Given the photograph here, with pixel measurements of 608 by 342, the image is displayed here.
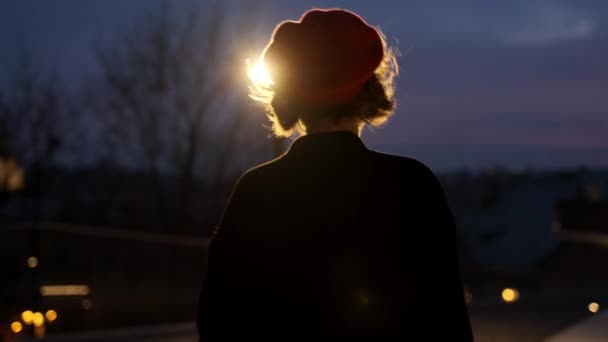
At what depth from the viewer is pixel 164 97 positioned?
21.1 m

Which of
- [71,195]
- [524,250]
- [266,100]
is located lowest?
[524,250]

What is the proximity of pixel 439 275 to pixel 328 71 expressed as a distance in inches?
17.3

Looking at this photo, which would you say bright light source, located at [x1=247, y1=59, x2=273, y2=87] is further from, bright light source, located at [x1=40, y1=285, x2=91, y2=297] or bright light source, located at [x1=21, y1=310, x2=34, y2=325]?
bright light source, located at [x1=40, y1=285, x2=91, y2=297]

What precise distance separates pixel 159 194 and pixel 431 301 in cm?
2001

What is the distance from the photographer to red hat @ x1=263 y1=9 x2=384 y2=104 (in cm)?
200

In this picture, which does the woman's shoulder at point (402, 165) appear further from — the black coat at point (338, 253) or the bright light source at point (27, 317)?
the bright light source at point (27, 317)

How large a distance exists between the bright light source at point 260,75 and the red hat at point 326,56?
1.2 inches

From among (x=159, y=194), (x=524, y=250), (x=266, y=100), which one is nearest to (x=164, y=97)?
(x=159, y=194)

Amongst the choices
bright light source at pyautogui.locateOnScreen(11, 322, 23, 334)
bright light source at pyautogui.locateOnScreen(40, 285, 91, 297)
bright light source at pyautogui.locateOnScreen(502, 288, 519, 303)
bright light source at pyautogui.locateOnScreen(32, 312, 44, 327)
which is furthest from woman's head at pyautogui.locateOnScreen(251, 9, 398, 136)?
bright light source at pyautogui.locateOnScreen(502, 288, 519, 303)

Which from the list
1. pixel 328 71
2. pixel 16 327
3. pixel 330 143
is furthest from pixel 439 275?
pixel 16 327

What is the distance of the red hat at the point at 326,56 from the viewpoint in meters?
2.00

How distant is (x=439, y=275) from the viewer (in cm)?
191

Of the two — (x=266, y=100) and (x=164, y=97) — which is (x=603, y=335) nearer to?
(x=266, y=100)

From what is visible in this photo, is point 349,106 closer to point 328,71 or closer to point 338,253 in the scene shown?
point 328,71
